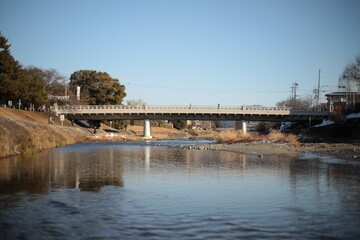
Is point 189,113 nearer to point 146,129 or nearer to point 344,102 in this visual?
point 146,129

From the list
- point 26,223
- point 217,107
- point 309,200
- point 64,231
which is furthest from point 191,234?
point 217,107

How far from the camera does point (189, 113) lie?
8381 centimetres

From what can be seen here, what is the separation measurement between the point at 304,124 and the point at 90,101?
54.8 metres

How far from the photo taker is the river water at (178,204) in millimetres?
10180

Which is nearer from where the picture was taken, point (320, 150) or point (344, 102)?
point (320, 150)

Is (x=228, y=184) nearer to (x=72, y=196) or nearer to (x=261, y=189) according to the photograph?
(x=261, y=189)

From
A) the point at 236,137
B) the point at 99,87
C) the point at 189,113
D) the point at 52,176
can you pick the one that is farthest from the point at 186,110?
the point at 52,176

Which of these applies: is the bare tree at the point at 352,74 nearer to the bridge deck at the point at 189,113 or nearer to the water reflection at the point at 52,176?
the bridge deck at the point at 189,113

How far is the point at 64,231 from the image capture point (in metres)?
10.1

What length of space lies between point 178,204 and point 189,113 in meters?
70.2

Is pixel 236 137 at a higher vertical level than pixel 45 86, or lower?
lower

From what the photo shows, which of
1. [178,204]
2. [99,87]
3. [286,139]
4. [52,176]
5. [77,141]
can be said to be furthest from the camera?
[99,87]

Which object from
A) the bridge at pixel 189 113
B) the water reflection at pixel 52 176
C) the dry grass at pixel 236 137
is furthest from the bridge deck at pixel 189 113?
the water reflection at pixel 52 176

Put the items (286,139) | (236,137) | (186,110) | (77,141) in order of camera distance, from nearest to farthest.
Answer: (286,139), (77,141), (236,137), (186,110)
